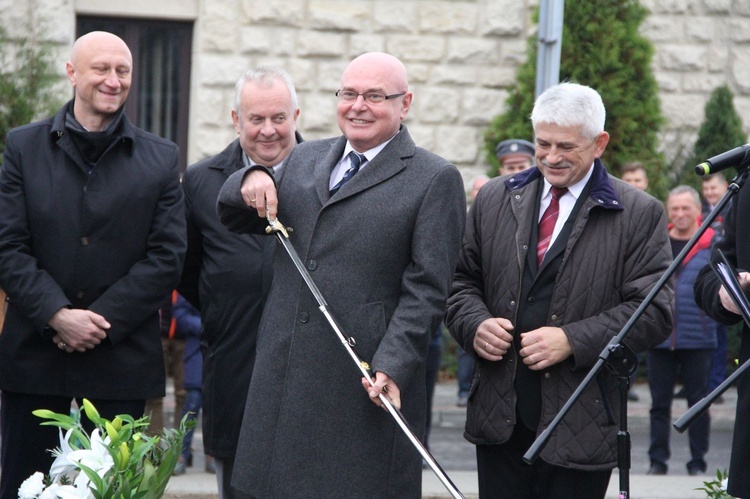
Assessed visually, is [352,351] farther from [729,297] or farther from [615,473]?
[615,473]

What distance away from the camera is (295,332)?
172 inches

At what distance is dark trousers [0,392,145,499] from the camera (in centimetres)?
510

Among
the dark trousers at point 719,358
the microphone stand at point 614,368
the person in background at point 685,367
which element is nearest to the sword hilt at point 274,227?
the microphone stand at point 614,368

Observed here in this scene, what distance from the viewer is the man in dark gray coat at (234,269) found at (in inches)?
205

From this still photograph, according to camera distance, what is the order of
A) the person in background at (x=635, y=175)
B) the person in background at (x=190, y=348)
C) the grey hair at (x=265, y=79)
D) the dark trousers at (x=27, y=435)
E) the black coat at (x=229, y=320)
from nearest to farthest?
the dark trousers at (x=27, y=435) < the black coat at (x=229, y=320) < the grey hair at (x=265, y=79) < the person in background at (x=190, y=348) < the person in background at (x=635, y=175)

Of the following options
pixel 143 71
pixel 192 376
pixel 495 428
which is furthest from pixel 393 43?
pixel 495 428

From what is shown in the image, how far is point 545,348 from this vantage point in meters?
4.46

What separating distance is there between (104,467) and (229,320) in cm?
121

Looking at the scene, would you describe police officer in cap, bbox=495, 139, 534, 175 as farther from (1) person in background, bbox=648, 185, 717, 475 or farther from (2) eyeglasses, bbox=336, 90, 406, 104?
(2) eyeglasses, bbox=336, 90, 406, 104

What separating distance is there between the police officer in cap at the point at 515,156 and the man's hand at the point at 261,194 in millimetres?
4971

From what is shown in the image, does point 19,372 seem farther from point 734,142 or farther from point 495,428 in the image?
point 734,142

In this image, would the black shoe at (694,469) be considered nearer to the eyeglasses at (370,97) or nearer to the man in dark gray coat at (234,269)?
the man in dark gray coat at (234,269)

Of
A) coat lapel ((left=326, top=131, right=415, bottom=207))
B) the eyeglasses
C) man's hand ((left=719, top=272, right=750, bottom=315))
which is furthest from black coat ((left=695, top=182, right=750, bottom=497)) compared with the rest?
the eyeglasses

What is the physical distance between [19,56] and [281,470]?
Result: 24.4 ft
